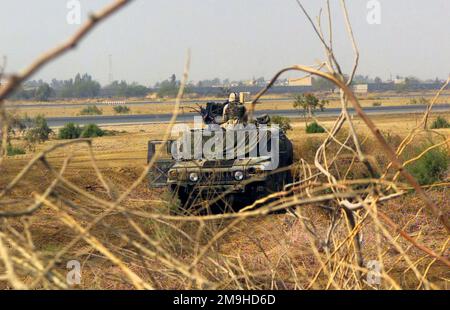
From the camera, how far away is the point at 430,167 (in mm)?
15586

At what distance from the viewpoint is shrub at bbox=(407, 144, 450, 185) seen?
50.5 feet

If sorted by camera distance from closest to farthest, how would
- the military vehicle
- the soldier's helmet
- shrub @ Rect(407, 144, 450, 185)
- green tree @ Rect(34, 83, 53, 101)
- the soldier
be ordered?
green tree @ Rect(34, 83, 53, 101) → the military vehicle → the soldier → the soldier's helmet → shrub @ Rect(407, 144, 450, 185)

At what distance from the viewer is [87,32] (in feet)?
5.83

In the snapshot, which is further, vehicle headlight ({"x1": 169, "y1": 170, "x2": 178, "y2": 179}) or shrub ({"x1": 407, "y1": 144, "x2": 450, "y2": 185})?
shrub ({"x1": 407, "y1": 144, "x2": 450, "y2": 185})

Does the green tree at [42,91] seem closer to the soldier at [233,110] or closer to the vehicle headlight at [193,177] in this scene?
the vehicle headlight at [193,177]

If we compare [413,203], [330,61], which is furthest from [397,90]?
[330,61]

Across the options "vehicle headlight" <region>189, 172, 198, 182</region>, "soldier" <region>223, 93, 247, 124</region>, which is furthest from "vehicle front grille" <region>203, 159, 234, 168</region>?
"soldier" <region>223, 93, 247, 124</region>

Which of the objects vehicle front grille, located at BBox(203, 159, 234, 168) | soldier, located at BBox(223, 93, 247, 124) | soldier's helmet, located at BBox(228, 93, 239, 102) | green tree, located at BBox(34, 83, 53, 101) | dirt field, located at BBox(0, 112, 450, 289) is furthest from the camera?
soldier's helmet, located at BBox(228, 93, 239, 102)

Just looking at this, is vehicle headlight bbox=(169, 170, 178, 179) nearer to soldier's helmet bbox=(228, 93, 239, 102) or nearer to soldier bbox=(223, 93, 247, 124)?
soldier bbox=(223, 93, 247, 124)

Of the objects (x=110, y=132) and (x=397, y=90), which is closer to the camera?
(x=110, y=132)

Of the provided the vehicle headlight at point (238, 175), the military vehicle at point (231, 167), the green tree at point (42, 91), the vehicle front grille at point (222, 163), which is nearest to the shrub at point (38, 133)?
the green tree at point (42, 91)

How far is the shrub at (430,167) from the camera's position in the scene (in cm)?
1540
